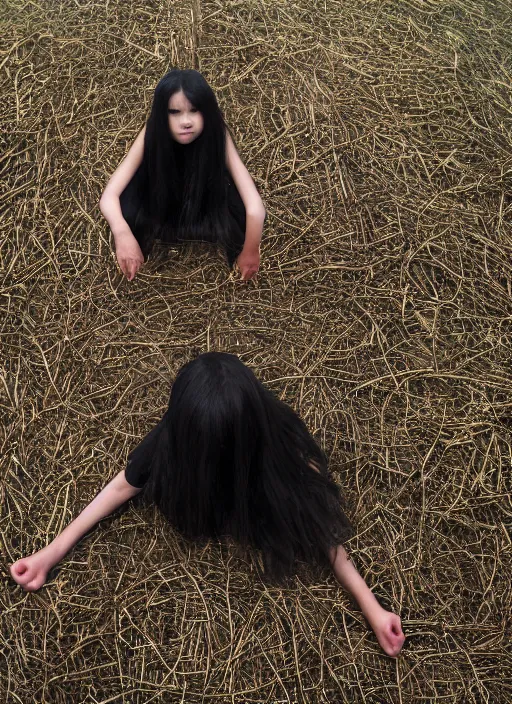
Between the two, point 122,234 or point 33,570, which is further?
point 122,234

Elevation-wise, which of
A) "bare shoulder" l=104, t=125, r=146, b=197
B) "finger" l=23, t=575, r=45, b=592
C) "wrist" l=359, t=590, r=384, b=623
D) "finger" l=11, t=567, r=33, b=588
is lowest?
"wrist" l=359, t=590, r=384, b=623

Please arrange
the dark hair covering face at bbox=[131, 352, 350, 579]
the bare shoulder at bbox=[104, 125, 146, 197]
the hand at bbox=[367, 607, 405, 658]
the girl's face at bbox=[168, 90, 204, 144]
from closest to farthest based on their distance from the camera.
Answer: the dark hair covering face at bbox=[131, 352, 350, 579] → the hand at bbox=[367, 607, 405, 658] → the girl's face at bbox=[168, 90, 204, 144] → the bare shoulder at bbox=[104, 125, 146, 197]

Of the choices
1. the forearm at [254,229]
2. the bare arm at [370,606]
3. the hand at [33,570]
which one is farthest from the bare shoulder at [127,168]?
the bare arm at [370,606]

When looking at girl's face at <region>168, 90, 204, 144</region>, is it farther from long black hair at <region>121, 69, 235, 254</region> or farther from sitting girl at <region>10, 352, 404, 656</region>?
sitting girl at <region>10, 352, 404, 656</region>

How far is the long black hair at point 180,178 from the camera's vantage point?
7.42ft

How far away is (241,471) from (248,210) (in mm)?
637

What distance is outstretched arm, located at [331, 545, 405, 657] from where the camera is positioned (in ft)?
6.96

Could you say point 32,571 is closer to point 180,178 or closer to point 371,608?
point 371,608

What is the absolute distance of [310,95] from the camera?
266cm

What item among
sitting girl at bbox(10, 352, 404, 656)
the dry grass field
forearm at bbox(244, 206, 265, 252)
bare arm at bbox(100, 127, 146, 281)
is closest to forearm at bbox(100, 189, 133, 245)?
bare arm at bbox(100, 127, 146, 281)

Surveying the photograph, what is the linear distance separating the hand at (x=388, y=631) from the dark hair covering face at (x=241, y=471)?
6.2 inches

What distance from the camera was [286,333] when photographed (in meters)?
2.40

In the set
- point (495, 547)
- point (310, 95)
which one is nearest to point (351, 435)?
point (495, 547)

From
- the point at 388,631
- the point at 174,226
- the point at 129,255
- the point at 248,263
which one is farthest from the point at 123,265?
the point at 388,631
